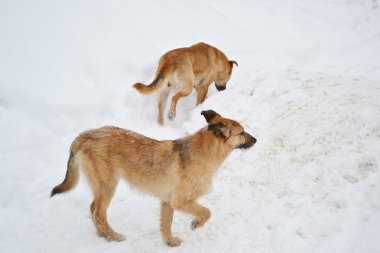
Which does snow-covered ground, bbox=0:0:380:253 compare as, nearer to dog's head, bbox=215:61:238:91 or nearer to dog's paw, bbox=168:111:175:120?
dog's paw, bbox=168:111:175:120

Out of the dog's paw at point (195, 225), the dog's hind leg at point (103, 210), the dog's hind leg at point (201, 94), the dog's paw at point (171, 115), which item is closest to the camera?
the dog's hind leg at point (103, 210)

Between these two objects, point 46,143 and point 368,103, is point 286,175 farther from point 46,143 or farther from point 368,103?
point 46,143

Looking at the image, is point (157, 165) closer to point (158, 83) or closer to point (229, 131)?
point (229, 131)

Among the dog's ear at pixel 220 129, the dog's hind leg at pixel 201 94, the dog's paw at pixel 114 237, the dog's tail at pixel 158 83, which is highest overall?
the dog's ear at pixel 220 129

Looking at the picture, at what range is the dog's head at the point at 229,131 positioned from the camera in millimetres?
4605

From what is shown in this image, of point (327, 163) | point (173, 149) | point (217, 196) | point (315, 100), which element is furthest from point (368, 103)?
point (173, 149)

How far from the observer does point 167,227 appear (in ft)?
15.4

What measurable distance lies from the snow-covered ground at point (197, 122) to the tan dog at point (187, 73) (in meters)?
0.45

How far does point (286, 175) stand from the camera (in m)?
5.36

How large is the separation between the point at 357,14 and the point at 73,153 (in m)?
12.9

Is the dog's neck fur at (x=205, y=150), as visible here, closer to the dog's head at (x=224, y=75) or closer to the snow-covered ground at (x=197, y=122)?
the snow-covered ground at (x=197, y=122)

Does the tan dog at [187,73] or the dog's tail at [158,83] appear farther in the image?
the tan dog at [187,73]

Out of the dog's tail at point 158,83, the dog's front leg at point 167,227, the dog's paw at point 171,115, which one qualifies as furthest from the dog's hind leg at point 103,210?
the dog's paw at point 171,115

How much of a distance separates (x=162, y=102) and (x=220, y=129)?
377 centimetres
